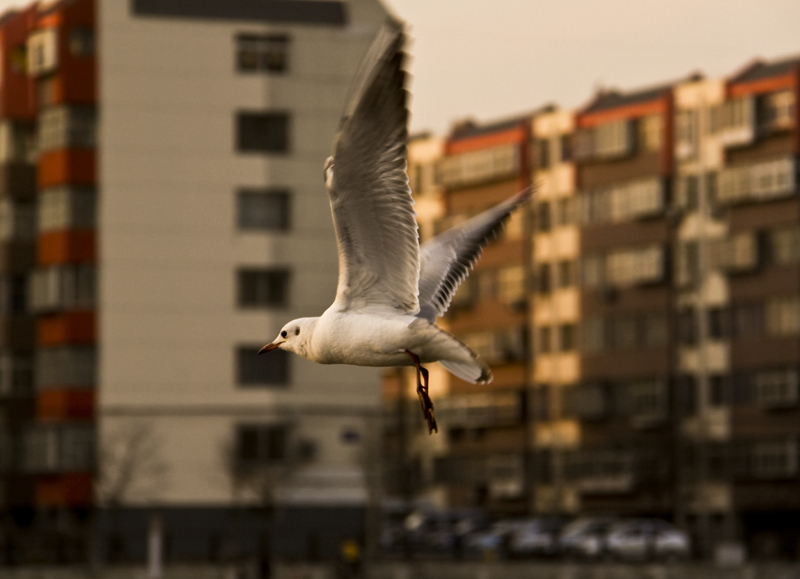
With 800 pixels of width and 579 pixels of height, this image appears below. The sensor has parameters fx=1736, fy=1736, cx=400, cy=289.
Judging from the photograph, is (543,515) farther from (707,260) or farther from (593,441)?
(707,260)

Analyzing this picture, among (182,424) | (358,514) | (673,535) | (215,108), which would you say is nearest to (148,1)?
(215,108)

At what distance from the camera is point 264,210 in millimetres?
60250

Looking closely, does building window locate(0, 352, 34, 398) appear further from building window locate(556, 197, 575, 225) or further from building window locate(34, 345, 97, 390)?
building window locate(556, 197, 575, 225)

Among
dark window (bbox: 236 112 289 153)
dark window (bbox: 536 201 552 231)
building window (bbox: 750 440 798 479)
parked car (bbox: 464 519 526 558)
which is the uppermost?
dark window (bbox: 536 201 552 231)

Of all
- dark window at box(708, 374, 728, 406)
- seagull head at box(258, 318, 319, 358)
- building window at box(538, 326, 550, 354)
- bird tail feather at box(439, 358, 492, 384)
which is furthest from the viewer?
building window at box(538, 326, 550, 354)

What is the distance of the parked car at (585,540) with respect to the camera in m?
68.2

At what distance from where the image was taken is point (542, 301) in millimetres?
92812

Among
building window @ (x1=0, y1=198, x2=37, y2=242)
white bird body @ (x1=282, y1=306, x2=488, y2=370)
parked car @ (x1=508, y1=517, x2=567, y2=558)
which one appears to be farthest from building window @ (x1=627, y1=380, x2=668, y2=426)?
white bird body @ (x1=282, y1=306, x2=488, y2=370)

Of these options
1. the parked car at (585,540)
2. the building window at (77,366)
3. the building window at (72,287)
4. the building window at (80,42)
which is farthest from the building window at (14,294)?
the parked car at (585,540)

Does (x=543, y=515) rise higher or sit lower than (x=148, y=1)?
lower

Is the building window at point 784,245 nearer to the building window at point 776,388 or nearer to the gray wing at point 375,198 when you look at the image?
the building window at point 776,388

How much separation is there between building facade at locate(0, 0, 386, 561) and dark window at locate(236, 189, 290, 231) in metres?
0.08

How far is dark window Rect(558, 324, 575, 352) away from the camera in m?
90.4

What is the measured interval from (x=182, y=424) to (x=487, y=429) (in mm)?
37557
